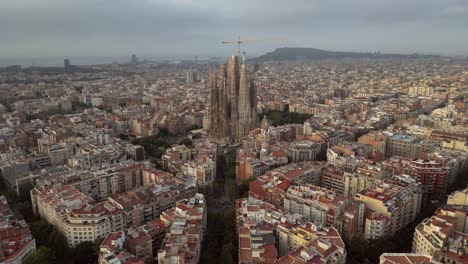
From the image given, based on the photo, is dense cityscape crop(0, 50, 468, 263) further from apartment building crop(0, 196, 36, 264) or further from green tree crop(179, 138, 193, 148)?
green tree crop(179, 138, 193, 148)

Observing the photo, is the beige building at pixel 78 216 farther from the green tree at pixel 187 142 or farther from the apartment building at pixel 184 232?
the green tree at pixel 187 142

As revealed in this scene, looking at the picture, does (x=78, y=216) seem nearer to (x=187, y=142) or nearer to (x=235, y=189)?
(x=235, y=189)

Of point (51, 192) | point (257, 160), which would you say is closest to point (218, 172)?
point (257, 160)

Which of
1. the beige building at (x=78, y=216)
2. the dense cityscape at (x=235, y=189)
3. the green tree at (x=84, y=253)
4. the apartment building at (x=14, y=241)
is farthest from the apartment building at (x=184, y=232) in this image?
the apartment building at (x=14, y=241)

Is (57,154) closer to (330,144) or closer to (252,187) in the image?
(252,187)

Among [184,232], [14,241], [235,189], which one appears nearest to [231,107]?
[235,189]
